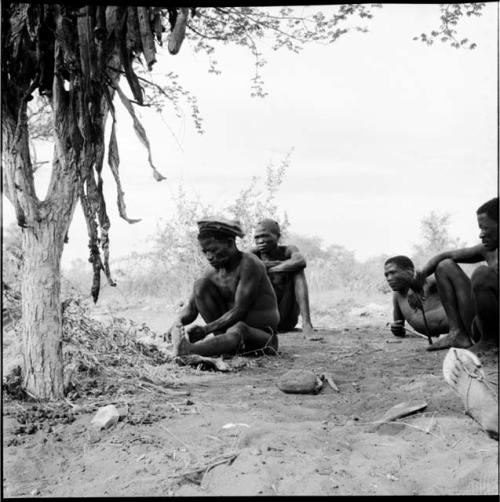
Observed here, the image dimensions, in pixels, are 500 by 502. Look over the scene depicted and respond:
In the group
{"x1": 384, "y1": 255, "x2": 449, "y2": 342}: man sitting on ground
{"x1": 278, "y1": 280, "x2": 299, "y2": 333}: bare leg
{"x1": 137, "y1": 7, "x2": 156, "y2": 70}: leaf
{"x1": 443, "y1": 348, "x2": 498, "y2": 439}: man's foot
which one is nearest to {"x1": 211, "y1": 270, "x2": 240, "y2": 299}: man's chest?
{"x1": 384, "y1": 255, "x2": 449, "y2": 342}: man sitting on ground

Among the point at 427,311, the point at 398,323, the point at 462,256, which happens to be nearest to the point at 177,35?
the point at 462,256

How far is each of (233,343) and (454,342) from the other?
75.1 inches

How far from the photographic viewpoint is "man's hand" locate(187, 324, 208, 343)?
18.7 ft

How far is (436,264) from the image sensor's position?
18.8 ft

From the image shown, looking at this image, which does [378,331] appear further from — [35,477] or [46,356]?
[35,477]

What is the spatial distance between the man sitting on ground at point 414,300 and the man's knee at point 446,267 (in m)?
0.88

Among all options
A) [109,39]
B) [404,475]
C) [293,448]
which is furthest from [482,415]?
[109,39]

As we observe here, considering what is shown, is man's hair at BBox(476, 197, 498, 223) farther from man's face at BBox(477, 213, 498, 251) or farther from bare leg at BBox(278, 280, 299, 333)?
bare leg at BBox(278, 280, 299, 333)

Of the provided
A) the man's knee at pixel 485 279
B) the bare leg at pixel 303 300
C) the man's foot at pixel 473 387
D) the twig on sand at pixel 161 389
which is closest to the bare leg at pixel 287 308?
the bare leg at pixel 303 300

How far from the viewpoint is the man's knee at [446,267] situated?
5586 mm

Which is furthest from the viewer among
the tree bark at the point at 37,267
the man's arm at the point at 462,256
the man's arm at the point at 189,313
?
the man's arm at the point at 189,313

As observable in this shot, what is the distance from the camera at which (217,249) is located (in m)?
5.83

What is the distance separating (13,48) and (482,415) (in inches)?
131

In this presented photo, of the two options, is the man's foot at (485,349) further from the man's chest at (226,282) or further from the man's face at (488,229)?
the man's chest at (226,282)
